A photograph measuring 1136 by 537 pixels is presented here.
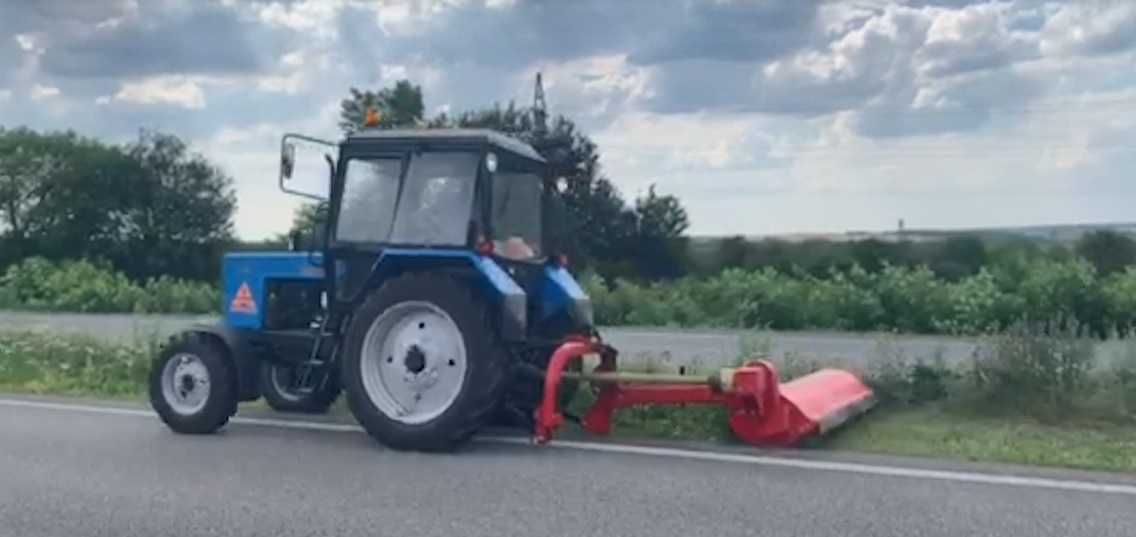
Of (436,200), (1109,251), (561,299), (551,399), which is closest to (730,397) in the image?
(551,399)

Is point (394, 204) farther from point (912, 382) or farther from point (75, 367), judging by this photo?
point (75, 367)

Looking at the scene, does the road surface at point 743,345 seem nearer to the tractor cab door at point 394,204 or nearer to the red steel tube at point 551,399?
the red steel tube at point 551,399

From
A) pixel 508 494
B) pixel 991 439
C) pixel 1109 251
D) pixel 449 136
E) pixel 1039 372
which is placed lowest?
pixel 508 494

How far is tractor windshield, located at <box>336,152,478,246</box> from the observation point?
10.2 m

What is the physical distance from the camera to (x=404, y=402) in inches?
398

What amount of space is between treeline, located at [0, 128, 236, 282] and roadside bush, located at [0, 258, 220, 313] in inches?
40.8

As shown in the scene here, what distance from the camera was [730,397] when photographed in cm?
957

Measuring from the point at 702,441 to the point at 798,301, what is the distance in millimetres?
14948

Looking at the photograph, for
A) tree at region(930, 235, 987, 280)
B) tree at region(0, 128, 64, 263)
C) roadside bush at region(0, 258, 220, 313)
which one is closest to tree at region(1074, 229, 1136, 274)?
Answer: tree at region(930, 235, 987, 280)

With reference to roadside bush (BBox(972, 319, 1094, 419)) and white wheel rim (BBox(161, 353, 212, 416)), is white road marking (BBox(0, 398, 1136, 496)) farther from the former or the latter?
roadside bush (BBox(972, 319, 1094, 419))

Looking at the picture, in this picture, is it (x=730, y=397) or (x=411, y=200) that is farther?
(x=411, y=200)

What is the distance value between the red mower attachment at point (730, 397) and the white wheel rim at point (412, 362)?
27.2 inches

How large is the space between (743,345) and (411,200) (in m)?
4.46

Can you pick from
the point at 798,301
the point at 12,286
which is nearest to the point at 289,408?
the point at 798,301
